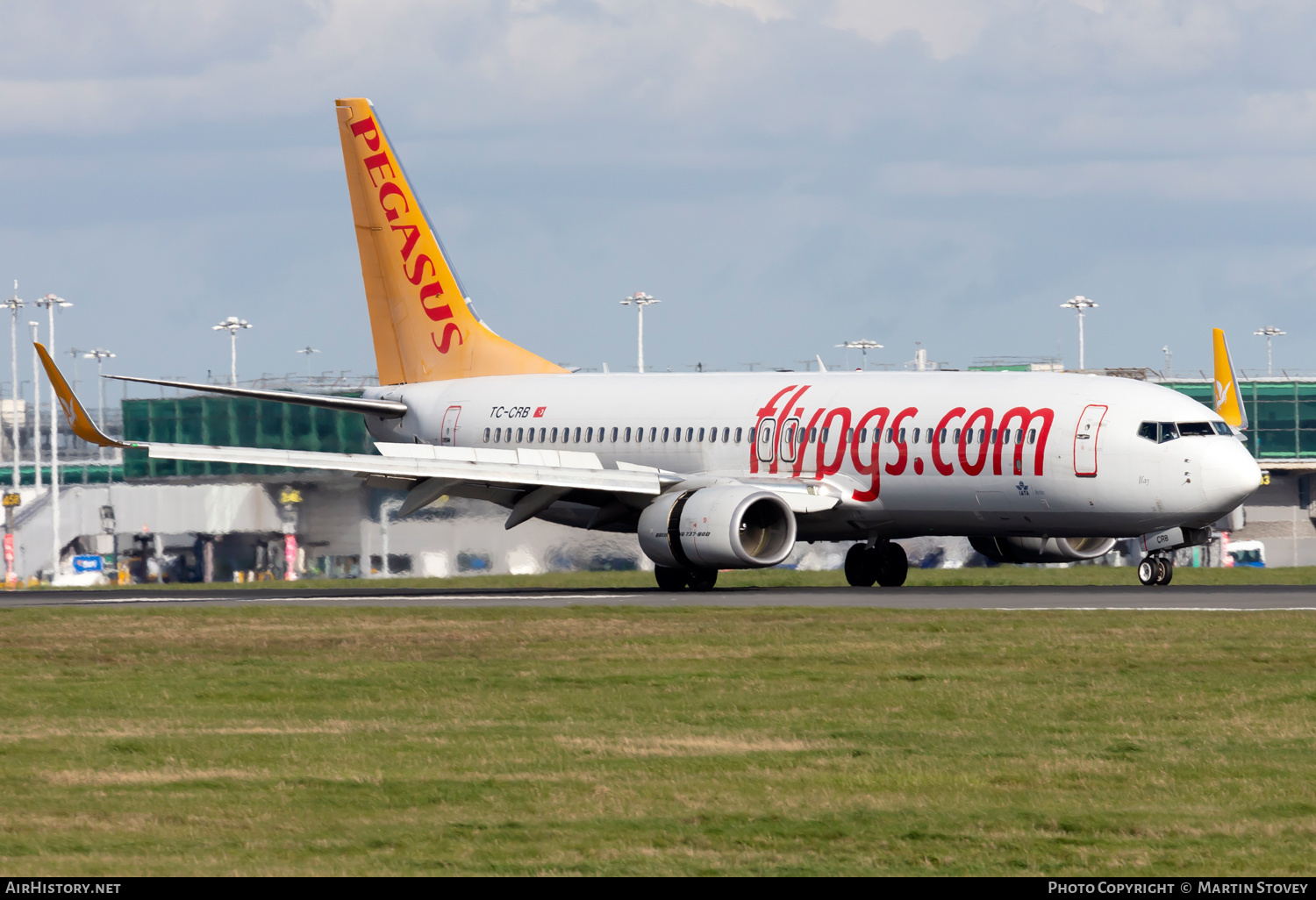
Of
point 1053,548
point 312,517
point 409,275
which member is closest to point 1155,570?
point 1053,548

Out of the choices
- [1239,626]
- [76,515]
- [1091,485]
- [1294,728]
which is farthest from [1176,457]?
[76,515]

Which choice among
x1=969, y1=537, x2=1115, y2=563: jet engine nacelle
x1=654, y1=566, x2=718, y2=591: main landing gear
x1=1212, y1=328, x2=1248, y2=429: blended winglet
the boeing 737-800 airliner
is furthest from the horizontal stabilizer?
x1=1212, y1=328, x2=1248, y2=429: blended winglet

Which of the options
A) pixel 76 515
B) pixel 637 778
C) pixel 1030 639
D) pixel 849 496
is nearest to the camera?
pixel 637 778

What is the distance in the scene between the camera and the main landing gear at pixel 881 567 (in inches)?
1670

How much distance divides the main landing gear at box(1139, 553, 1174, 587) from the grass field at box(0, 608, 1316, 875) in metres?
11.9

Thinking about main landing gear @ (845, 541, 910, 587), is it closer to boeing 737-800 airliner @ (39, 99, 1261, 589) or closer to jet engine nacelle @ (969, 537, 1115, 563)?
boeing 737-800 airliner @ (39, 99, 1261, 589)

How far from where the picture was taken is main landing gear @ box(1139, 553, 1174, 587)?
38781mm

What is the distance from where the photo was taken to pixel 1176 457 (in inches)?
1421

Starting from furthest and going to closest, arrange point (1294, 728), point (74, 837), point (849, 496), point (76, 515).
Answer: point (76, 515) < point (849, 496) < point (1294, 728) < point (74, 837)

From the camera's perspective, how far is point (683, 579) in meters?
40.5

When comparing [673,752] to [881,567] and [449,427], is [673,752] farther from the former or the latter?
[449,427]

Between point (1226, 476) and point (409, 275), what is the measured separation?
22.1 meters

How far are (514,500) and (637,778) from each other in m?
28.6

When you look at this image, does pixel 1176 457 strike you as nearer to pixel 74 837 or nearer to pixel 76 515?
pixel 74 837
